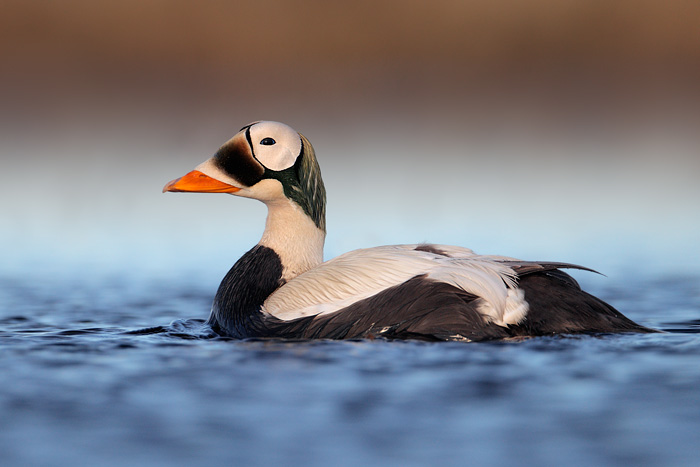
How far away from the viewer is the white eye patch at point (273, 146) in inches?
205

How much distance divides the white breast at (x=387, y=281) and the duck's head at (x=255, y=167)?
594 mm

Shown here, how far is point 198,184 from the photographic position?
5207 millimetres

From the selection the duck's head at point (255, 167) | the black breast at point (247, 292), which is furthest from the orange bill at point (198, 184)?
the black breast at point (247, 292)

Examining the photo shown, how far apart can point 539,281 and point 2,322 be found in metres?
3.17

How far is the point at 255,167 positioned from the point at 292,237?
0.45 meters

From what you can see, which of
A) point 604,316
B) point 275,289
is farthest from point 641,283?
point 275,289

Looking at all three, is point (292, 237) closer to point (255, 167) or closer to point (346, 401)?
point (255, 167)

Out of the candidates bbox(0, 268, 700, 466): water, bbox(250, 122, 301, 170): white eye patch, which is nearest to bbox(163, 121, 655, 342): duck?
bbox(250, 122, 301, 170): white eye patch

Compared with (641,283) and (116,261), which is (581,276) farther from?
(116,261)

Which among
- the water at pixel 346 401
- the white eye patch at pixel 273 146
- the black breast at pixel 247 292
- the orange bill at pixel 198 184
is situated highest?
the white eye patch at pixel 273 146

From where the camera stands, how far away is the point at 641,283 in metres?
7.36

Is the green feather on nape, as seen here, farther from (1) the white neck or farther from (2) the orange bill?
(2) the orange bill

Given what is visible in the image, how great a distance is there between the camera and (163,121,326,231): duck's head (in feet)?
17.1

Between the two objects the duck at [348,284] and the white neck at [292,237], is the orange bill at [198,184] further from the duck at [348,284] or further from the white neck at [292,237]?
the white neck at [292,237]
